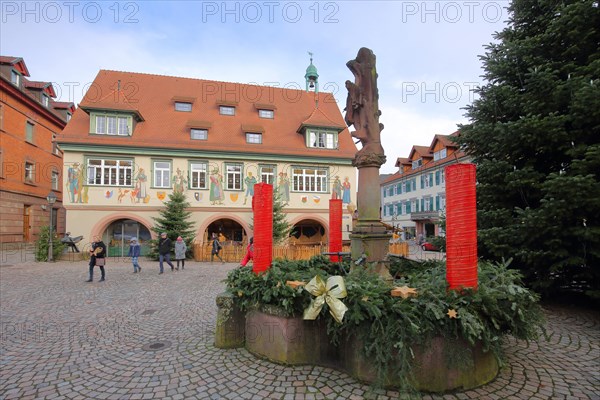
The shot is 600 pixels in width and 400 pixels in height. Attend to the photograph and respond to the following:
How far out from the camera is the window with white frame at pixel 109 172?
18797 millimetres

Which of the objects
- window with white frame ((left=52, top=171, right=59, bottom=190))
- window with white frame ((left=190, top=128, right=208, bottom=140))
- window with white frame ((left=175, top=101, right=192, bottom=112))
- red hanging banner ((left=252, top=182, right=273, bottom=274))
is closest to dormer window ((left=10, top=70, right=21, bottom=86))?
window with white frame ((left=52, top=171, right=59, bottom=190))

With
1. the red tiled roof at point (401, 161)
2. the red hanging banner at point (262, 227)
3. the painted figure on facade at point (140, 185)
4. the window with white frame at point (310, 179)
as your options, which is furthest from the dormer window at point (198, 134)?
the red tiled roof at point (401, 161)

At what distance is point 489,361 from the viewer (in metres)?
3.71

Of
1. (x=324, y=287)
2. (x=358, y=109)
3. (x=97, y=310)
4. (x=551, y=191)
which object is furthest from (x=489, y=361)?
(x=97, y=310)

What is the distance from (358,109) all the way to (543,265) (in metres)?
5.16

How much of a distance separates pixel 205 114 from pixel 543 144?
66.2 feet

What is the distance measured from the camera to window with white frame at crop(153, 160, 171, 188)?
19.5 m

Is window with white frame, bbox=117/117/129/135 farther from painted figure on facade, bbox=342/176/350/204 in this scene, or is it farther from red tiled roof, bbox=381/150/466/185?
red tiled roof, bbox=381/150/466/185

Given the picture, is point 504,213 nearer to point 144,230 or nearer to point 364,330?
point 364,330

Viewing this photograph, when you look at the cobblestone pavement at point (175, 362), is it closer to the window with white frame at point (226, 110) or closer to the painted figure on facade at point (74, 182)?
the painted figure on facade at point (74, 182)

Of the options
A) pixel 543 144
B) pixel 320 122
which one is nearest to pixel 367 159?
pixel 543 144

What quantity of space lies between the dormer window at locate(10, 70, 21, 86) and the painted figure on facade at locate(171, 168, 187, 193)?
15.5 m

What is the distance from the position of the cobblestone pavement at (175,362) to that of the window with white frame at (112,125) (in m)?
14.1

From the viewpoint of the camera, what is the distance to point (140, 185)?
19.1 m
